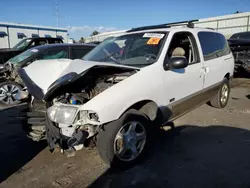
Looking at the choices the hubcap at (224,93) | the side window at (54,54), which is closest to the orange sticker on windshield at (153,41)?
A: the hubcap at (224,93)

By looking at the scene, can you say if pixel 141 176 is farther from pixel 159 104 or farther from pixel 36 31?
pixel 36 31

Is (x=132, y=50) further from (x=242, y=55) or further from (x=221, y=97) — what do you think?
(x=242, y=55)

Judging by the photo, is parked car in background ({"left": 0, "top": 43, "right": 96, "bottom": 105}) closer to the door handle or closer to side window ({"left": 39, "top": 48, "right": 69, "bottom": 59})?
side window ({"left": 39, "top": 48, "right": 69, "bottom": 59})

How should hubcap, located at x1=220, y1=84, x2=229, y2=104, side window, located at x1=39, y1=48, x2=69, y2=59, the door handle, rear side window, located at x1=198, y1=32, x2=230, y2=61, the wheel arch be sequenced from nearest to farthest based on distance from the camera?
the wheel arch, the door handle, rear side window, located at x1=198, y1=32, x2=230, y2=61, hubcap, located at x1=220, y1=84, x2=229, y2=104, side window, located at x1=39, y1=48, x2=69, y2=59

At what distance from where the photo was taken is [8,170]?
115 inches

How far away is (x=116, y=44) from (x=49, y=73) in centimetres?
129

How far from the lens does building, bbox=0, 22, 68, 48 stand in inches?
1172

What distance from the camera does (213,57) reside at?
442 centimetres

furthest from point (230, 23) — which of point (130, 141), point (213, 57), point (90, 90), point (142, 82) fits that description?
point (130, 141)

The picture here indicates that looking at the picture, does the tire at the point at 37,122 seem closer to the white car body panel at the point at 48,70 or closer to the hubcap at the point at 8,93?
the white car body panel at the point at 48,70

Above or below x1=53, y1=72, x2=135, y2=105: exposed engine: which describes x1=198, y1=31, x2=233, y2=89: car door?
above

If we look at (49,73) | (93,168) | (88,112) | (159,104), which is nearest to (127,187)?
(93,168)

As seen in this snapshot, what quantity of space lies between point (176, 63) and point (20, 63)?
A: 15.6ft

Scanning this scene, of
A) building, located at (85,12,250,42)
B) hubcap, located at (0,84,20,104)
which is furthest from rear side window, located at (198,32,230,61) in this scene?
building, located at (85,12,250,42)
